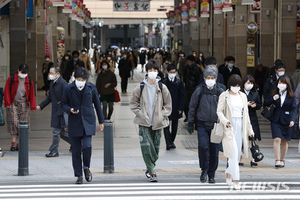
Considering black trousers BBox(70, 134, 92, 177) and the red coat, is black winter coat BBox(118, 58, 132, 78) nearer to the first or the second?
the red coat

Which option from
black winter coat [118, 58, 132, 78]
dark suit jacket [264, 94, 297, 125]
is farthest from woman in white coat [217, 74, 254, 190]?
black winter coat [118, 58, 132, 78]

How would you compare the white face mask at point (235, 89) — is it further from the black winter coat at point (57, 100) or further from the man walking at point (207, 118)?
the black winter coat at point (57, 100)

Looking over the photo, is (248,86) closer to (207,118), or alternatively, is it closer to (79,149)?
(207,118)

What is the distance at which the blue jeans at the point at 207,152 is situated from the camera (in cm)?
1124

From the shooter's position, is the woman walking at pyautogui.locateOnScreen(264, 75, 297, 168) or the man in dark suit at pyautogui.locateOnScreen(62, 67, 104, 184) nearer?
the man in dark suit at pyautogui.locateOnScreen(62, 67, 104, 184)

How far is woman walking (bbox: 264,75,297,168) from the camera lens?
521 inches

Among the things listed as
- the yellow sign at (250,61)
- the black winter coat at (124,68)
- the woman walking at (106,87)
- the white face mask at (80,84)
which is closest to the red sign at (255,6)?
the yellow sign at (250,61)

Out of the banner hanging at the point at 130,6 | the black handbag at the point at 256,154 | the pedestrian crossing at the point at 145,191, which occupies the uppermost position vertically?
the banner hanging at the point at 130,6

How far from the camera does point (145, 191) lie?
10.5 m

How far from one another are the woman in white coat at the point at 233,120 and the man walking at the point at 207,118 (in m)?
0.38

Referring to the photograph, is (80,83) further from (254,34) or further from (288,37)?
(254,34)

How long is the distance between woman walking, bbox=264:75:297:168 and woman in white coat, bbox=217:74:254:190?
7.78 ft

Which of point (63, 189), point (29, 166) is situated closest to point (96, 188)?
point (63, 189)

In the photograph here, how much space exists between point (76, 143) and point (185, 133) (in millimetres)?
7950
